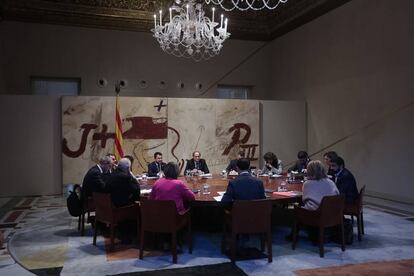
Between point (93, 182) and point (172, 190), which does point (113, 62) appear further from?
point (172, 190)

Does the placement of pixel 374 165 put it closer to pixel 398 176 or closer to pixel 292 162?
pixel 398 176

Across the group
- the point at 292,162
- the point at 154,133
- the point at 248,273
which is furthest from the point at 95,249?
the point at 292,162

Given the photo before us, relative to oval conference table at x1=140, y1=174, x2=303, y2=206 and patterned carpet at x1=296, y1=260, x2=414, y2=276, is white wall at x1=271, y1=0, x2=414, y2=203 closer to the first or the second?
oval conference table at x1=140, y1=174, x2=303, y2=206

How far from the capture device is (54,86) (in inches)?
427

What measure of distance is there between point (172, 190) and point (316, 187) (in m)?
1.70

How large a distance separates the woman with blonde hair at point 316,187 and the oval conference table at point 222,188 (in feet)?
0.62

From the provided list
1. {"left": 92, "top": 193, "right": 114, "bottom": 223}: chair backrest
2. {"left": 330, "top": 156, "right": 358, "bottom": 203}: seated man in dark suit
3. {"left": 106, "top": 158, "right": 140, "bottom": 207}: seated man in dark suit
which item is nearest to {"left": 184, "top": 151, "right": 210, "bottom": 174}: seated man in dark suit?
{"left": 106, "top": 158, "right": 140, "bottom": 207}: seated man in dark suit

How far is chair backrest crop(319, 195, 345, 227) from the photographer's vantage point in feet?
13.9

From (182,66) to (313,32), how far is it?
3.91m

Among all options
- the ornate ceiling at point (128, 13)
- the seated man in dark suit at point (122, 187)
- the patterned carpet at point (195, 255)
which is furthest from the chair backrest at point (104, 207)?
the ornate ceiling at point (128, 13)

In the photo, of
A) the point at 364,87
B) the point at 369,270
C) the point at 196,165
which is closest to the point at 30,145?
the point at 196,165

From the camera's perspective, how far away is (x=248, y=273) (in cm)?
384

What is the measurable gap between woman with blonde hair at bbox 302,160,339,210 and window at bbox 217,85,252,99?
7.81 meters

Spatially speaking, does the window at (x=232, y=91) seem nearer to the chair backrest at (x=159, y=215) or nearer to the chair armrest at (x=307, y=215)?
the chair armrest at (x=307, y=215)
